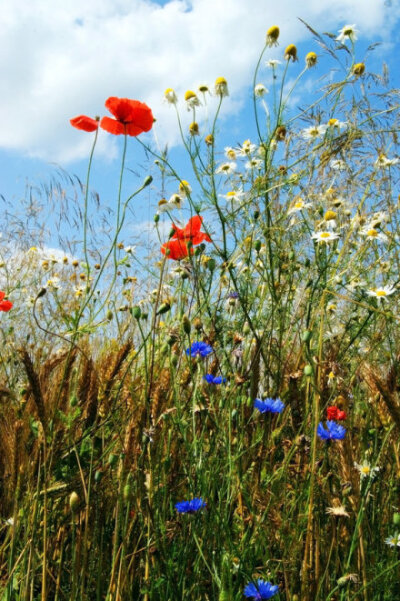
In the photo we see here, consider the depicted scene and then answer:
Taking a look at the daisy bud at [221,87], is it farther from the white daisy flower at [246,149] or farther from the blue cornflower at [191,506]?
the blue cornflower at [191,506]

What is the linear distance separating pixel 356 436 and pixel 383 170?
5.52 feet

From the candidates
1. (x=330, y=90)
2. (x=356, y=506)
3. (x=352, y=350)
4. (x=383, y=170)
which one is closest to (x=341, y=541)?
(x=356, y=506)

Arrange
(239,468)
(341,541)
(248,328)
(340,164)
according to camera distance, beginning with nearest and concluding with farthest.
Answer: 1. (341,541)
2. (239,468)
3. (248,328)
4. (340,164)

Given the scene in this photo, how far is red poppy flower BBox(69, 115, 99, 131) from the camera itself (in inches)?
78.7

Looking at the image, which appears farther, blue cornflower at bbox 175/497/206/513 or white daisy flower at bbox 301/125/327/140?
white daisy flower at bbox 301/125/327/140

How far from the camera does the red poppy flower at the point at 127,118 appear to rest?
6.35 ft

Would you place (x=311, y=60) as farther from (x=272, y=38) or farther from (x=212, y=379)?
(x=212, y=379)

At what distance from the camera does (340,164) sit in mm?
2795

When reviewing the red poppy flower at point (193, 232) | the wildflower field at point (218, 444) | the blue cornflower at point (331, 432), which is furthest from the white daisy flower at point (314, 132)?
the blue cornflower at point (331, 432)

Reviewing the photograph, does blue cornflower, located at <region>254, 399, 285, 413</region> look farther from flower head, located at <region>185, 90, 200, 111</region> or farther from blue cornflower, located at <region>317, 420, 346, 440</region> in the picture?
flower head, located at <region>185, 90, 200, 111</region>

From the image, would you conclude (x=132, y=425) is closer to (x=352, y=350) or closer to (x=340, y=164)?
(x=352, y=350)

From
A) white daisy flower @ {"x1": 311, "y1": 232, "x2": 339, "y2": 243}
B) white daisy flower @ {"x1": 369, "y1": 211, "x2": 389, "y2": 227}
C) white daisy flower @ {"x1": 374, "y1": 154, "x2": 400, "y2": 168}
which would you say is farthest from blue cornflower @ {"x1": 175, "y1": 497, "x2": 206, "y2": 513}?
white daisy flower @ {"x1": 374, "y1": 154, "x2": 400, "y2": 168}

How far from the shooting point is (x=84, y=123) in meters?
2.01

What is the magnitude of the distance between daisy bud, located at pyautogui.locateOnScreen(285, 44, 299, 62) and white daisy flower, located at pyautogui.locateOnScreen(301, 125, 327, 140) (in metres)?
0.36
